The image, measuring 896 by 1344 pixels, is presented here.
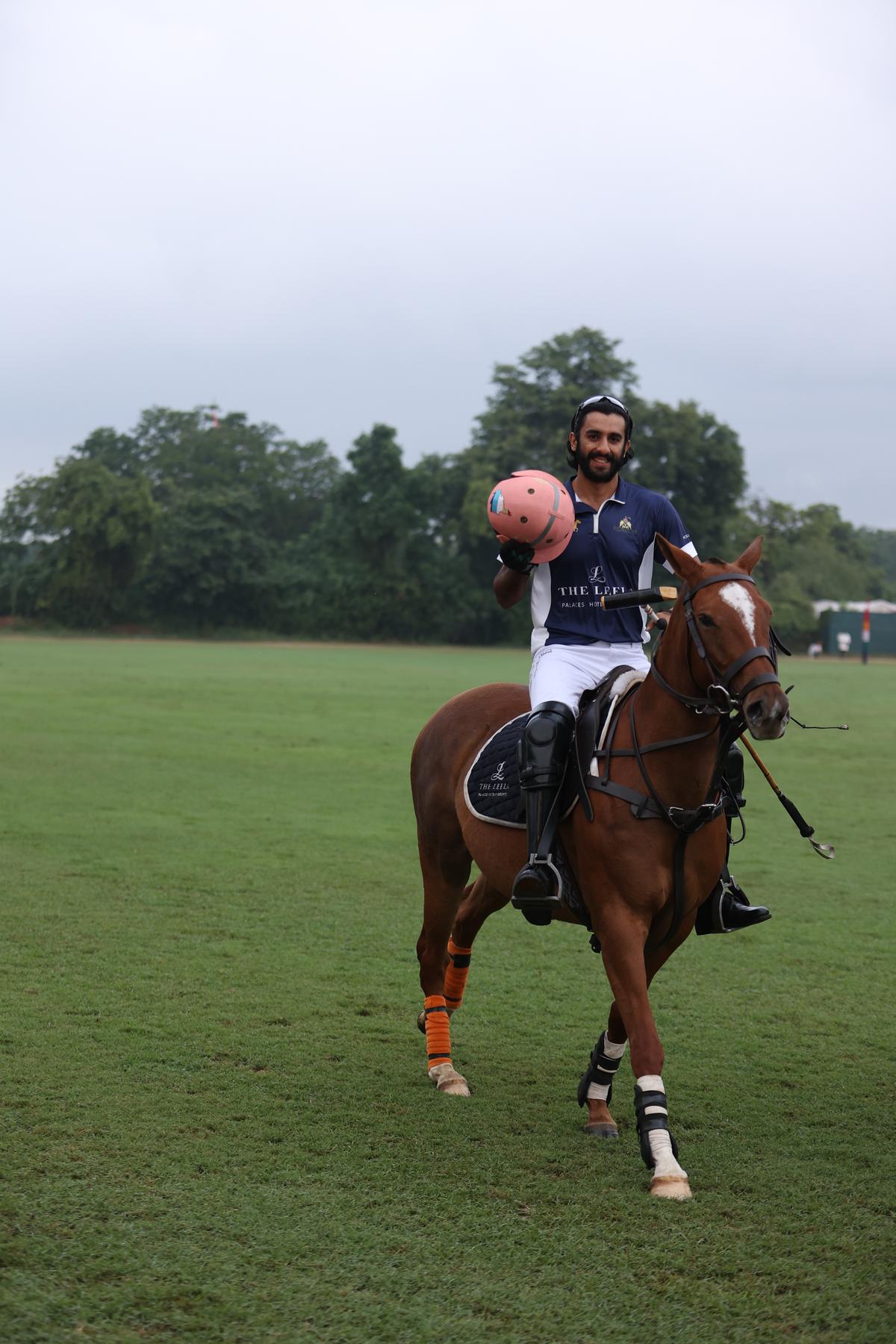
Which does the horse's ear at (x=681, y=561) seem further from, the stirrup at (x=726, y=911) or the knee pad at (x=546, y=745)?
the stirrup at (x=726, y=911)

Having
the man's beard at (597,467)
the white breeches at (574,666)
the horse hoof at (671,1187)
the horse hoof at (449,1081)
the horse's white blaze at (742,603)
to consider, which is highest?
the man's beard at (597,467)

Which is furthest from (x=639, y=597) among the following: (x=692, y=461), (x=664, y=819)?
(x=692, y=461)

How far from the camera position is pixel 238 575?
67.4 m

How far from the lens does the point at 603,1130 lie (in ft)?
15.7

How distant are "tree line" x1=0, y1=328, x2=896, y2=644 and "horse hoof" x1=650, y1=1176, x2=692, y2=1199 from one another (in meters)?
58.3

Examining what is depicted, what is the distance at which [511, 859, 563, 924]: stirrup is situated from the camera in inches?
179

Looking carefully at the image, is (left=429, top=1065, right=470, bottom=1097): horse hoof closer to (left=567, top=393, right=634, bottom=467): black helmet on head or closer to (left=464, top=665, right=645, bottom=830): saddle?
(left=464, top=665, right=645, bottom=830): saddle

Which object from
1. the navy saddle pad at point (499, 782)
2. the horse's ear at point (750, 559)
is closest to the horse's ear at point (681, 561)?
the horse's ear at point (750, 559)

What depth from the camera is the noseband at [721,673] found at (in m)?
4.06

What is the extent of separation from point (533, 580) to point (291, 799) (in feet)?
27.5

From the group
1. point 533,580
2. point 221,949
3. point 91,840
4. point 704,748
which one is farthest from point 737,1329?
point 91,840

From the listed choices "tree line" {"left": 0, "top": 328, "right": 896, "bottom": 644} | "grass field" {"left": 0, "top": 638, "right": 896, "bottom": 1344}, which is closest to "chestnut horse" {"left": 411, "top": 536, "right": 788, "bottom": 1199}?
"grass field" {"left": 0, "top": 638, "right": 896, "bottom": 1344}

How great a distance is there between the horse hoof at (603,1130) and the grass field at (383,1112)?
1.8 inches

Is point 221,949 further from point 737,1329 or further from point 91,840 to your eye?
point 737,1329
